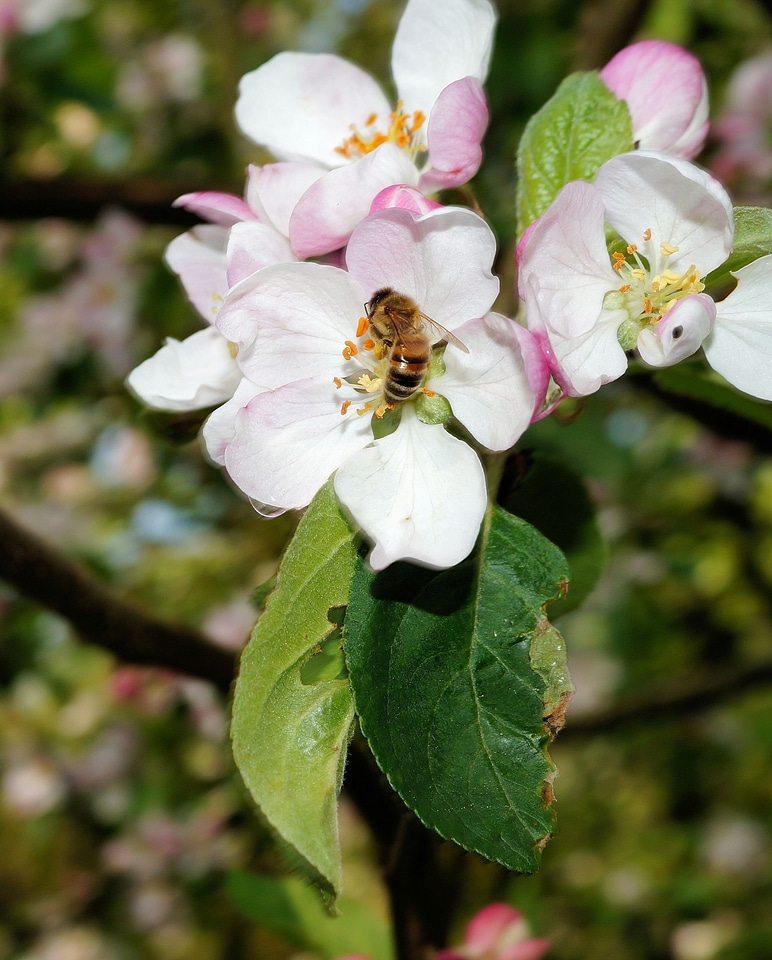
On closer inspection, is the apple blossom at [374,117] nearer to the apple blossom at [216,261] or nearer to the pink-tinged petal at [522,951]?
the apple blossom at [216,261]

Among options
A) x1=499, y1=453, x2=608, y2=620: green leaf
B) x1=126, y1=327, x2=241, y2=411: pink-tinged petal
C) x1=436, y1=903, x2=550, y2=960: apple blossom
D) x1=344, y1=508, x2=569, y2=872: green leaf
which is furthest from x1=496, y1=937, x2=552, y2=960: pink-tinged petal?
x1=126, y1=327, x2=241, y2=411: pink-tinged petal

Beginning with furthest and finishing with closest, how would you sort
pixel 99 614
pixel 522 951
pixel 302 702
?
pixel 522 951 < pixel 99 614 < pixel 302 702

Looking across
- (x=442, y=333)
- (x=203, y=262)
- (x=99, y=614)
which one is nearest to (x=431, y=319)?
(x=442, y=333)

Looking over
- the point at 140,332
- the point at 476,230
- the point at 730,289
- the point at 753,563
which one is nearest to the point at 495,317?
the point at 476,230

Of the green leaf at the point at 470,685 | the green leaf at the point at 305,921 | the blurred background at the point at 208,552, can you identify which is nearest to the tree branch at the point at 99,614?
the green leaf at the point at 305,921

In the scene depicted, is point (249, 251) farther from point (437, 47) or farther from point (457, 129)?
point (437, 47)

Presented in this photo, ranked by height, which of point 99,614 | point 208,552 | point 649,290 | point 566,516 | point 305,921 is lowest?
point 208,552

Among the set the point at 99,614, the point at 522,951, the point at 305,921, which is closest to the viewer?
the point at 99,614
